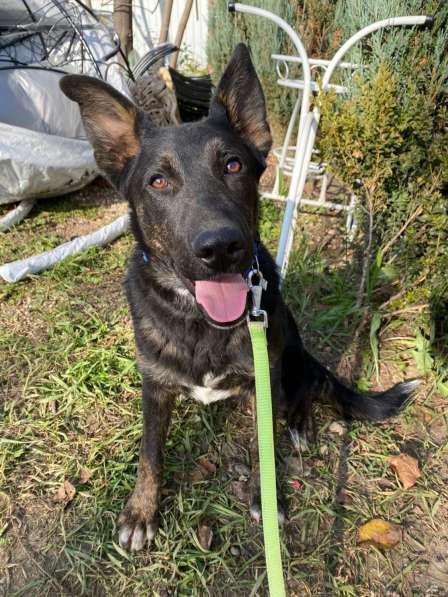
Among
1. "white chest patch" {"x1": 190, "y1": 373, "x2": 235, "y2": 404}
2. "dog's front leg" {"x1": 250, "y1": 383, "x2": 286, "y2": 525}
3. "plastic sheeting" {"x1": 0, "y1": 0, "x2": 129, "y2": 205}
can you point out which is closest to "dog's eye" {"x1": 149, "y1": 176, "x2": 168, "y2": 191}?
"white chest patch" {"x1": 190, "y1": 373, "x2": 235, "y2": 404}

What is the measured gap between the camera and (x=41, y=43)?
5.45 metres

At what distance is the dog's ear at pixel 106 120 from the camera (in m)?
1.99

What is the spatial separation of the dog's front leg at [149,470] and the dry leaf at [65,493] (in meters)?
0.34

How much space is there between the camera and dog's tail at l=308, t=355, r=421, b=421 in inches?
108

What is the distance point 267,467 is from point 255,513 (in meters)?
1.06

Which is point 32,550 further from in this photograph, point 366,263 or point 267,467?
point 366,263

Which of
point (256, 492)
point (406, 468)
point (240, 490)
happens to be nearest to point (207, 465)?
point (240, 490)

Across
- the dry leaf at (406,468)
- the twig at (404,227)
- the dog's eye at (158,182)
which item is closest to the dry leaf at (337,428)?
the dry leaf at (406,468)

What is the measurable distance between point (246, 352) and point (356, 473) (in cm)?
112

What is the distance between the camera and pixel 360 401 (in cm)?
273

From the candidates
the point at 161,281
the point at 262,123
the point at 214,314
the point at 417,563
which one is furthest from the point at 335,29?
the point at 417,563

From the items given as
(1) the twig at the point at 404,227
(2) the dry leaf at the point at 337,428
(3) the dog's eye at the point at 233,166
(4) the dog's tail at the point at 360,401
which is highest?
(3) the dog's eye at the point at 233,166

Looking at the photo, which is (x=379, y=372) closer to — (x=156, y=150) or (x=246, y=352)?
(x=246, y=352)

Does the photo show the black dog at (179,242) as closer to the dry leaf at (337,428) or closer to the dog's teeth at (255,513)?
the dog's teeth at (255,513)
